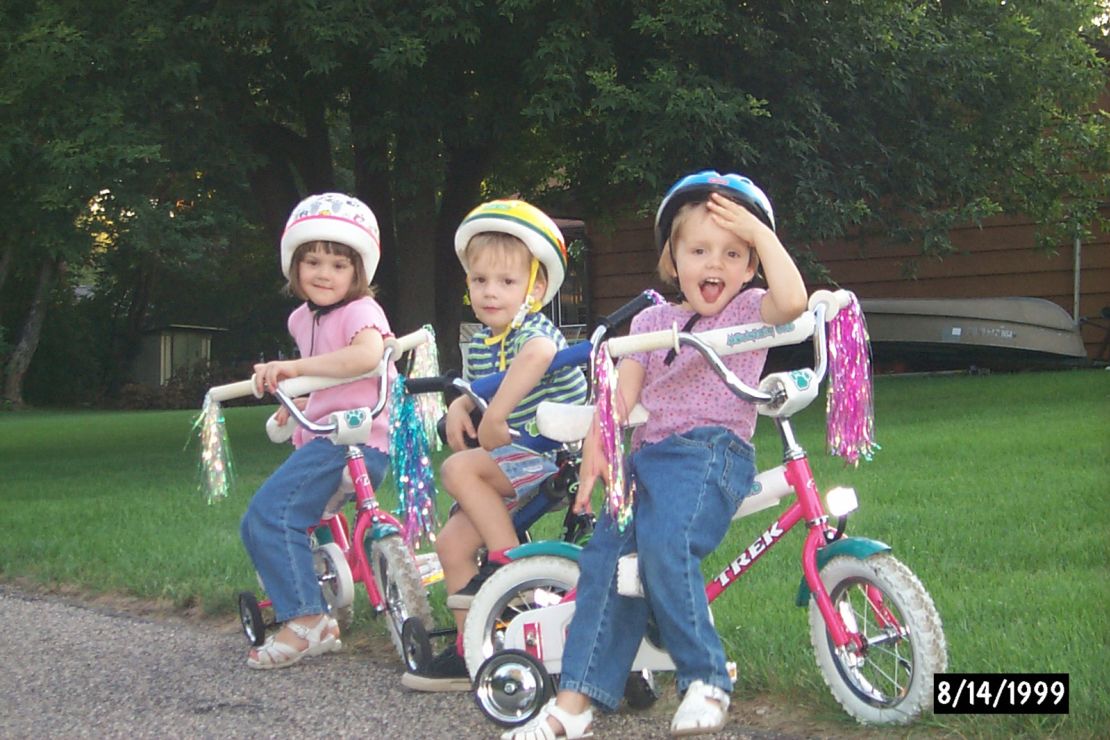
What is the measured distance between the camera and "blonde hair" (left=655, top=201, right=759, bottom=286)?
3721mm

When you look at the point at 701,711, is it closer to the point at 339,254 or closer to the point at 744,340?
the point at 744,340

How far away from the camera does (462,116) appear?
44.7 feet

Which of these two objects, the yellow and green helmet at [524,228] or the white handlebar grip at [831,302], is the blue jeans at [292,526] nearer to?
the yellow and green helmet at [524,228]

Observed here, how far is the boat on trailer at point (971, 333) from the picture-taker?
821 inches

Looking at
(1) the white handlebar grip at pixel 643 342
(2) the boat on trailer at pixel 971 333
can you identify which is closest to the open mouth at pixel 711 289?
(1) the white handlebar grip at pixel 643 342

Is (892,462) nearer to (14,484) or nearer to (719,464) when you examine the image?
(719,464)

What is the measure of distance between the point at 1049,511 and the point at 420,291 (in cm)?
950

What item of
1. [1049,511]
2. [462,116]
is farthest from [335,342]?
[462,116]

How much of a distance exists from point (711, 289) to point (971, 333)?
18.8 meters

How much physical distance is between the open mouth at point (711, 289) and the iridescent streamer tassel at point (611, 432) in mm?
338

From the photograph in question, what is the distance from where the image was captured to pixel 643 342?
3582mm

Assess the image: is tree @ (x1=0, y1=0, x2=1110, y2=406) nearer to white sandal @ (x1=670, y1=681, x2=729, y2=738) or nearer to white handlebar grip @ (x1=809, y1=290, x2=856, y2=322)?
white handlebar grip @ (x1=809, y1=290, x2=856, y2=322)

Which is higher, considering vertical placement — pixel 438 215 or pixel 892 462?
pixel 438 215
